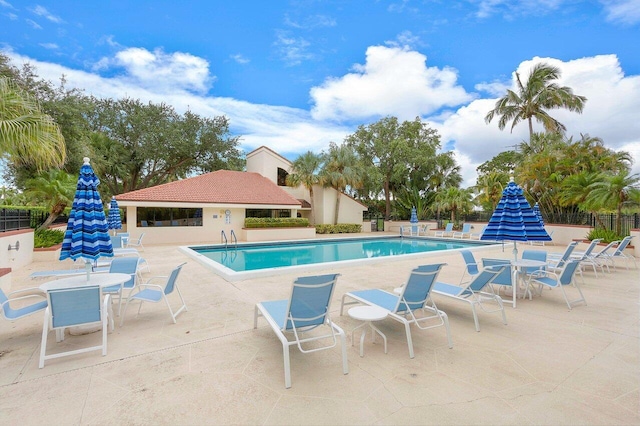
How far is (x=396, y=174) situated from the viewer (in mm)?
31734

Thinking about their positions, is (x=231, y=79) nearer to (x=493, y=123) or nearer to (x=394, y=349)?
(x=493, y=123)

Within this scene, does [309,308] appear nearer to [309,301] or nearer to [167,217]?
[309,301]

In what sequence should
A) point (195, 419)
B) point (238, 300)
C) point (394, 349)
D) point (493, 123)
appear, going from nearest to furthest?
point (195, 419), point (394, 349), point (238, 300), point (493, 123)

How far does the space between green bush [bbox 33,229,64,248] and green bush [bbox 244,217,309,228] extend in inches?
422

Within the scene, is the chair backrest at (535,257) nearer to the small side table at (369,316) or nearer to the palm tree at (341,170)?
the small side table at (369,316)

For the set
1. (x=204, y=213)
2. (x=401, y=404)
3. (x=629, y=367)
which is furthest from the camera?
(x=204, y=213)

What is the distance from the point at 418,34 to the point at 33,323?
20.1 metres

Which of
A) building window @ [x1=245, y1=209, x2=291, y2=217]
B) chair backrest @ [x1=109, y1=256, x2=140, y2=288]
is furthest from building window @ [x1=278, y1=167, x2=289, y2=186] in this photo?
chair backrest @ [x1=109, y1=256, x2=140, y2=288]

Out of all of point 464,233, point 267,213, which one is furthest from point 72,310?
point 464,233

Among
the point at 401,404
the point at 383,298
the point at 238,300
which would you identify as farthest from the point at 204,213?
the point at 401,404

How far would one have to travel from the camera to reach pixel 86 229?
4980mm

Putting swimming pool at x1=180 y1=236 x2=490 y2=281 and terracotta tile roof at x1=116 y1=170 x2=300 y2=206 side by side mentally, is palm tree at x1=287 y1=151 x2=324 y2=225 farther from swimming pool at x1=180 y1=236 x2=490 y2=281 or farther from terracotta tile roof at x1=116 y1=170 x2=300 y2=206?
swimming pool at x1=180 y1=236 x2=490 y2=281

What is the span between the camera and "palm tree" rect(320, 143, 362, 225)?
25562 millimetres

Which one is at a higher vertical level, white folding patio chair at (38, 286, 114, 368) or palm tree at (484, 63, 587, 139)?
palm tree at (484, 63, 587, 139)
